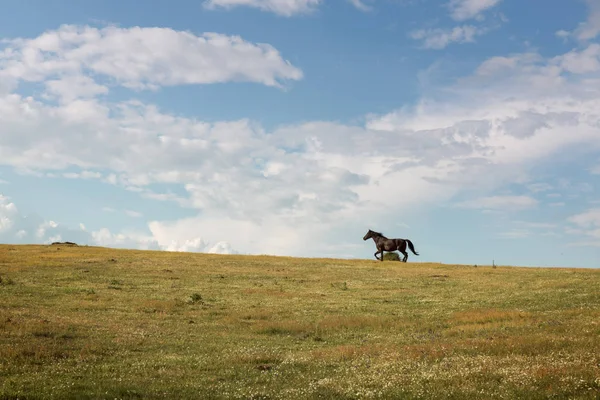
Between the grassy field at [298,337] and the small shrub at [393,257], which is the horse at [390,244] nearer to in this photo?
the small shrub at [393,257]

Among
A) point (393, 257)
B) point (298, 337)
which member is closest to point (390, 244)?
point (393, 257)

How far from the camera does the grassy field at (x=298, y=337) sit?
15.4 meters

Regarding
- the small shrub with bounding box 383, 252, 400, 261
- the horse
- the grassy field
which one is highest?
the horse

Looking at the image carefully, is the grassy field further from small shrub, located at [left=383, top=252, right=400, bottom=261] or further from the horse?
small shrub, located at [left=383, top=252, right=400, bottom=261]

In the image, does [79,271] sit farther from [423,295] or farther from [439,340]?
[439,340]

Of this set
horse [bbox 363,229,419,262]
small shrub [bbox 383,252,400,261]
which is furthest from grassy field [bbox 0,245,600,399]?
small shrub [bbox 383,252,400,261]

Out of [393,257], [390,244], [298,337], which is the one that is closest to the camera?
[298,337]

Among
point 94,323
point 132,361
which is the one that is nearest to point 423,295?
point 94,323

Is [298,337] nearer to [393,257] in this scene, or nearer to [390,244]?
[390,244]

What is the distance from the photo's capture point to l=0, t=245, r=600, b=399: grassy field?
50.5 feet

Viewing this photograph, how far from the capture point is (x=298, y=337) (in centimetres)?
2794

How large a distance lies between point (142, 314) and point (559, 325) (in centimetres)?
2439

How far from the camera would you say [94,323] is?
30031mm

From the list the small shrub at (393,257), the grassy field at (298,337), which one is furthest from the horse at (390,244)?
the grassy field at (298,337)
